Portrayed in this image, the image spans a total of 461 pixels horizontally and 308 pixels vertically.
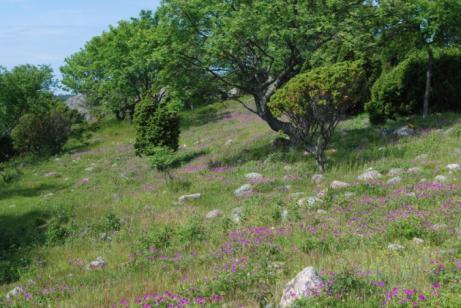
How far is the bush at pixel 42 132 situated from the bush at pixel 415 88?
28178 mm

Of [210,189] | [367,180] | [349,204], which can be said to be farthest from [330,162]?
[349,204]

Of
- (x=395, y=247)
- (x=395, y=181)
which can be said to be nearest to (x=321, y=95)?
(x=395, y=181)

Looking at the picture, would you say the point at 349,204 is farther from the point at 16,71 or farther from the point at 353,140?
the point at 16,71

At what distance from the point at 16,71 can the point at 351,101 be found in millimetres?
46566

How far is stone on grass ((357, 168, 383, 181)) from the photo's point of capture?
1249cm

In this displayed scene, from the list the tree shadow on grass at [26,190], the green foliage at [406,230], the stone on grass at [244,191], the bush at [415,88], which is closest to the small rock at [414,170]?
the stone on grass at [244,191]

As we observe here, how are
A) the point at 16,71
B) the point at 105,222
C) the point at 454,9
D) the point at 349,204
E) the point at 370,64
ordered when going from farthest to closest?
the point at 16,71 < the point at 370,64 < the point at 454,9 < the point at 105,222 < the point at 349,204

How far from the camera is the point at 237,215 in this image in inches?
414

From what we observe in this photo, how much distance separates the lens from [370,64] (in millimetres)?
24953

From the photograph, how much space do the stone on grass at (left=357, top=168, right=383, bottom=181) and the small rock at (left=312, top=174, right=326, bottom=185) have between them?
3.72ft

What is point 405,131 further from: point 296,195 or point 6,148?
point 6,148

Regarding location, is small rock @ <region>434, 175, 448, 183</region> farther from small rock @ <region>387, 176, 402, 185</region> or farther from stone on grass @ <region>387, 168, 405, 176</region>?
stone on grass @ <region>387, 168, 405, 176</region>

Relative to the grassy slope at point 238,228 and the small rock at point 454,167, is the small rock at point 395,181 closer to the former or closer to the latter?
the grassy slope at point 238,228

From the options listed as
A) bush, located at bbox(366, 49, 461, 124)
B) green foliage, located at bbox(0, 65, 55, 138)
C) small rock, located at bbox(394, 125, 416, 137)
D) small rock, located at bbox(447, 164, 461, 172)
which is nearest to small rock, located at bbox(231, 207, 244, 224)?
small rock, located at bbox(447, 164, 461, 172)
